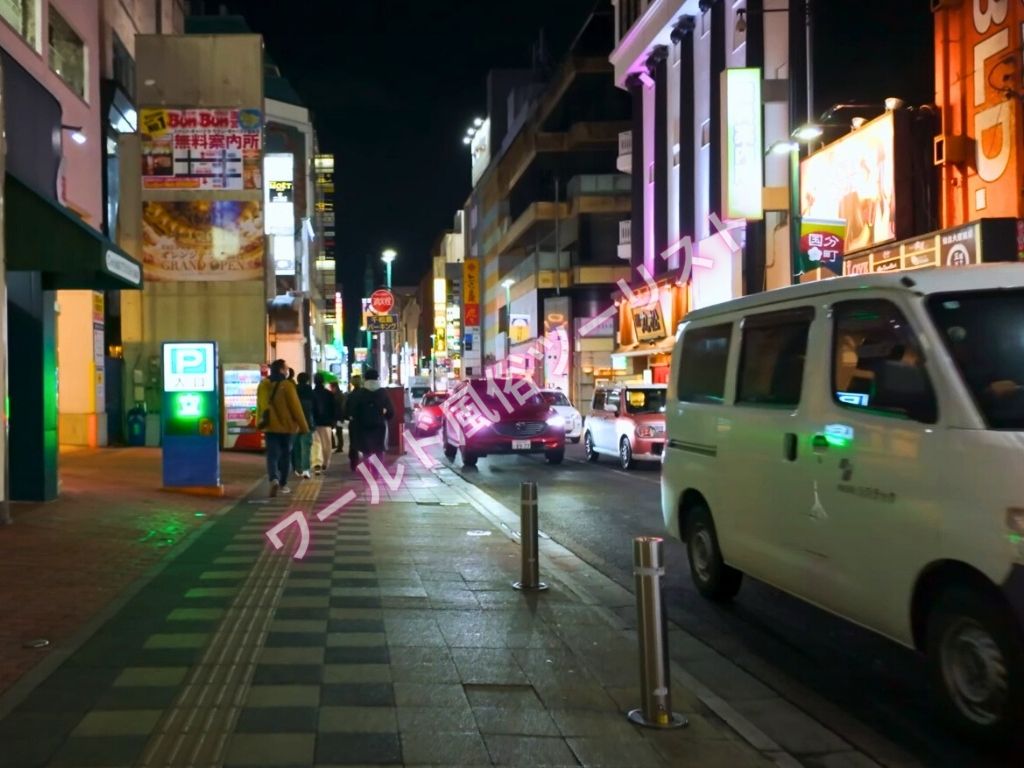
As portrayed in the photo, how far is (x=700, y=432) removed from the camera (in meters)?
7.82

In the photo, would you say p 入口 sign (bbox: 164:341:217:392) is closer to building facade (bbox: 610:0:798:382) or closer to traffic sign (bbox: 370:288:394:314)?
building facade (bbox: 610:0:798:382)

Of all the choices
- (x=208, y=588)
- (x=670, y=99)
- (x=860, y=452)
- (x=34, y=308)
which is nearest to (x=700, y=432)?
(x=860, y=452)

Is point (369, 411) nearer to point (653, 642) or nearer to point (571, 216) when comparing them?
point (653, 642)

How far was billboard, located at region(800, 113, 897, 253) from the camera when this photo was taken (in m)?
19.7

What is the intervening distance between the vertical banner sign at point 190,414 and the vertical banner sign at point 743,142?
14.4m

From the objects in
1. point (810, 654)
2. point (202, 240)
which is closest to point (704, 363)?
point (810, 654)

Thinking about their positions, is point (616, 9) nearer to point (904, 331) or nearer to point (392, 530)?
point (392, 530)

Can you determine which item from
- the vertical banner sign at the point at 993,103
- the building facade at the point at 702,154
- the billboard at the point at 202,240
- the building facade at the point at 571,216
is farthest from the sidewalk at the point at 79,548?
the building facade at the point at 571,216

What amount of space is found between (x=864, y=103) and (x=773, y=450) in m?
19.1

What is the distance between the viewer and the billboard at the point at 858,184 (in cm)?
1966

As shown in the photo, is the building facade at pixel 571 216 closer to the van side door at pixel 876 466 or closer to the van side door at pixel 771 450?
the van side door at pixel 771 450

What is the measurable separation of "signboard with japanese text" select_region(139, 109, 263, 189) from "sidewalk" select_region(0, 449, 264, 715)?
854 centimetres

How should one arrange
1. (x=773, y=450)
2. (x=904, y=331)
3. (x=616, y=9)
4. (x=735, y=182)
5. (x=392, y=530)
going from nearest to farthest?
(x=904, y=331) → (x=773, y=450) → (x=392, y=530) → (x=735, y=182) → (x=616, y=9)

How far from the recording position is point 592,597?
27.2 feet
